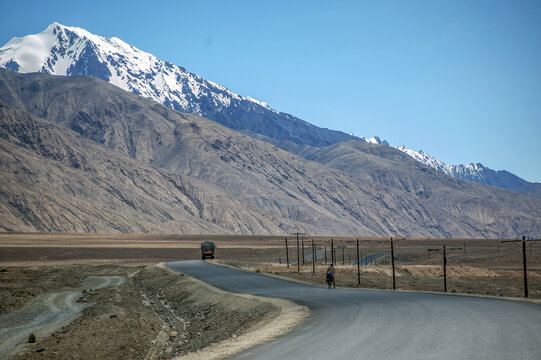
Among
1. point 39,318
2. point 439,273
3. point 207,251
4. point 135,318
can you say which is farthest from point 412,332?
point 207,251

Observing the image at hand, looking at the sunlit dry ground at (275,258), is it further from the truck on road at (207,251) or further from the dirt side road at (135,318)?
the dirt side road at (135,318)

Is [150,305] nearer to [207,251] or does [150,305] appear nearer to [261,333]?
[261,333]

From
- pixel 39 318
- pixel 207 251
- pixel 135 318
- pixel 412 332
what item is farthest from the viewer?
pixel 207 251

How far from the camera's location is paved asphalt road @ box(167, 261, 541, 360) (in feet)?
47.0

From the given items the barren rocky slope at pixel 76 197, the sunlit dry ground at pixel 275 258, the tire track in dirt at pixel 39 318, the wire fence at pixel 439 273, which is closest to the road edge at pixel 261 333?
the tire track in dirt at pixel 39 318

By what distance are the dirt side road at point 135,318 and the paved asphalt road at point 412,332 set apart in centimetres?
376

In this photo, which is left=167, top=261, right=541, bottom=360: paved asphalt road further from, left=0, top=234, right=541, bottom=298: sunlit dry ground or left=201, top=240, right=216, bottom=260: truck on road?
left=201, top=240, right=216, bottom=260: truck on road

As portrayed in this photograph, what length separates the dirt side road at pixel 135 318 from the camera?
22328mm

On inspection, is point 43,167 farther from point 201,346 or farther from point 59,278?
point 201,346

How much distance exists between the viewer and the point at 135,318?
29766 millimetres

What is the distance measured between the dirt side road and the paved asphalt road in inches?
148

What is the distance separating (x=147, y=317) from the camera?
31.1 m

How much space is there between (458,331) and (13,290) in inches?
1327

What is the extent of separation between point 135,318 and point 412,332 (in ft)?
54.8
